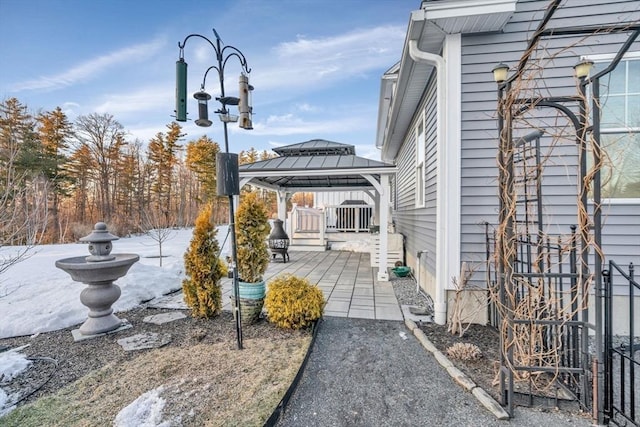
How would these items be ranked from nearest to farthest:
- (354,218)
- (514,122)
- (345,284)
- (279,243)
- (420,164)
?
(514,122)
(420,164)
(345,284)
(279,243)
(354,218)

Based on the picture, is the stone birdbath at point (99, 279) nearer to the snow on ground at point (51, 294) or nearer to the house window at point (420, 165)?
the snow on ground at point (51, 294)

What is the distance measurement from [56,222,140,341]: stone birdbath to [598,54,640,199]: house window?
5.91m

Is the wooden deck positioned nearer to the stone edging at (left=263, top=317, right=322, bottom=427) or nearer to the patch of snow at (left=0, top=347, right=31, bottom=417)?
the stone edging at (left=263, top=317, right=322, bottom=427)

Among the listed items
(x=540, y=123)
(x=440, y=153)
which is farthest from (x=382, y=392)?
(x=540, y=123)

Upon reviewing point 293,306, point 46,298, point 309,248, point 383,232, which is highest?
point 383,232

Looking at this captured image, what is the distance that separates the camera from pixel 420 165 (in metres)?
5.06

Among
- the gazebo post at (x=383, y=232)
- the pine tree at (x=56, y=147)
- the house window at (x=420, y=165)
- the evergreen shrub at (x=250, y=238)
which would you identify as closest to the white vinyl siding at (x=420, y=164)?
the house window at (x=420, y=165)

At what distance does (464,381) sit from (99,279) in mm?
3937

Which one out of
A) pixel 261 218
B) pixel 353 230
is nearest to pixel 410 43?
pixel 261 218

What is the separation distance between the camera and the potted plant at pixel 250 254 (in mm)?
3369

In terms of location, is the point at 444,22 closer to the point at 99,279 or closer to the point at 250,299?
the point at 250,299

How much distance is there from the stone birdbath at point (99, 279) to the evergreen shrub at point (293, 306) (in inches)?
72.8

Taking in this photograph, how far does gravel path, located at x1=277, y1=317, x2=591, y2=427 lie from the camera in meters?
1.87

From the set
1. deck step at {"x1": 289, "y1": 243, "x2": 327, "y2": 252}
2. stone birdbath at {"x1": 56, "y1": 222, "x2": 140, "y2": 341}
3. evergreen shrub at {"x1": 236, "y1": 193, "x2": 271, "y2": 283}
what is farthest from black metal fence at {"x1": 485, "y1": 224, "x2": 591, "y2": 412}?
deck step at {"x1": 289, "y1": 243, "x2": 327, "y2": 252}
